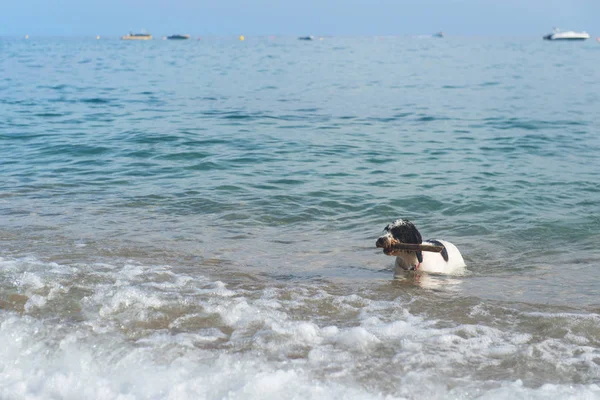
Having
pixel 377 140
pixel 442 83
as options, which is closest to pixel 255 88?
pixel 442 83

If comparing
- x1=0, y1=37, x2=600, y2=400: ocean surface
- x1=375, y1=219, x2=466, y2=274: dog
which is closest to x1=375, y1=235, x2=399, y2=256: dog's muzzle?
x1=375, y1=219, x2=466, y2=274: dog

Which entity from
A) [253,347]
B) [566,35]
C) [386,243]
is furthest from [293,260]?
[566,35]

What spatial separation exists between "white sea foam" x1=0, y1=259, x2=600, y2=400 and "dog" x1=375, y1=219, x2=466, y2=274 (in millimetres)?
625

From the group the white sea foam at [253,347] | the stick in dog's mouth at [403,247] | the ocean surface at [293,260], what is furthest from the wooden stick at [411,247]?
the white sea foam at [253,347]

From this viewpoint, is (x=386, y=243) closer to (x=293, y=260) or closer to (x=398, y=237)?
(x=398, y=237)

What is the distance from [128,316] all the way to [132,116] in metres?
15.4

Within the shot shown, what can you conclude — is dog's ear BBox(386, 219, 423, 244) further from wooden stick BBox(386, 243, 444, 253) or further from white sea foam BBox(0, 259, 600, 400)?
white sea foam BBox(0, 259, 600, 400)

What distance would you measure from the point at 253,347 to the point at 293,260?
2639 mm

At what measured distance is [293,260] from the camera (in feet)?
24.9

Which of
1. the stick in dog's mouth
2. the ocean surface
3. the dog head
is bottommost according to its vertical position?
the ocean surface

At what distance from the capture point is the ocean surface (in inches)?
183

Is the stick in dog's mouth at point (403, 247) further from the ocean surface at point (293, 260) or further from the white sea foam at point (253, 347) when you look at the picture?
the white sea foam at point (253, 347)

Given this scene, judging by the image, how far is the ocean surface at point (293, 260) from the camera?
4.64 m

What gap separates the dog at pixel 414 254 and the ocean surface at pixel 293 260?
14 cm
